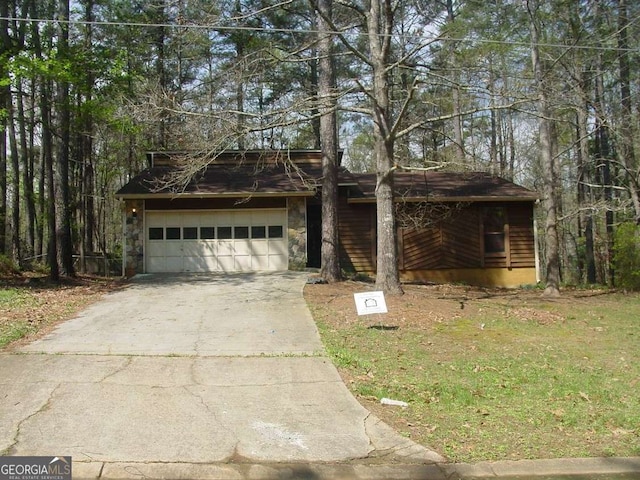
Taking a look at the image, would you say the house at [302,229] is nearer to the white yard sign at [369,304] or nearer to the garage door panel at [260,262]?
the garage door panel at [260,262]

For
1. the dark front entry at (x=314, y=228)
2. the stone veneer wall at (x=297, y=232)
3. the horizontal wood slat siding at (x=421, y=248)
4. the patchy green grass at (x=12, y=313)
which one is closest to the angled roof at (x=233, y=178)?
the stone veneer wall at (x=297, y=232)

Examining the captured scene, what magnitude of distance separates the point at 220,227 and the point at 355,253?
5.07 meters

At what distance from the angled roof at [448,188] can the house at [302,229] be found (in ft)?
0.16

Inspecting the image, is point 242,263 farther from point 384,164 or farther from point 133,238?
point 384,164

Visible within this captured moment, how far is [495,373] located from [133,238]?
50.1ft

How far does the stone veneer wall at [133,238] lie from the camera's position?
19516mm

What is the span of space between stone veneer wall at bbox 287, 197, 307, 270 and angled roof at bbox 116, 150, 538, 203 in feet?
1.89

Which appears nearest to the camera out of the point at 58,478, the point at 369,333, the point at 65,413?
the point at 58,478

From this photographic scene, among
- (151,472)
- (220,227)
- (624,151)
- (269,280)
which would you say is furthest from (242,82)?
(624,151)

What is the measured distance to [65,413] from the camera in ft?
19.0

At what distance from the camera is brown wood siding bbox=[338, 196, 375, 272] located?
20.2 metres

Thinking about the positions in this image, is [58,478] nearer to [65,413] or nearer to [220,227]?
[65,413]

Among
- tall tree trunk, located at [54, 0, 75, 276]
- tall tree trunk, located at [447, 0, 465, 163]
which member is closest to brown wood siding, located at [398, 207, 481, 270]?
tall tree trunk, located at [447, 0, 465, 163]

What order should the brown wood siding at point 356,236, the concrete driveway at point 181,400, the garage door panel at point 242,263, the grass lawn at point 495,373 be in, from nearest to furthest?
the concrete driveway at point 181,400, the grass lawn at point 495,373, the garage door panel at point 242,263, the brown wood siding at point 356,236
